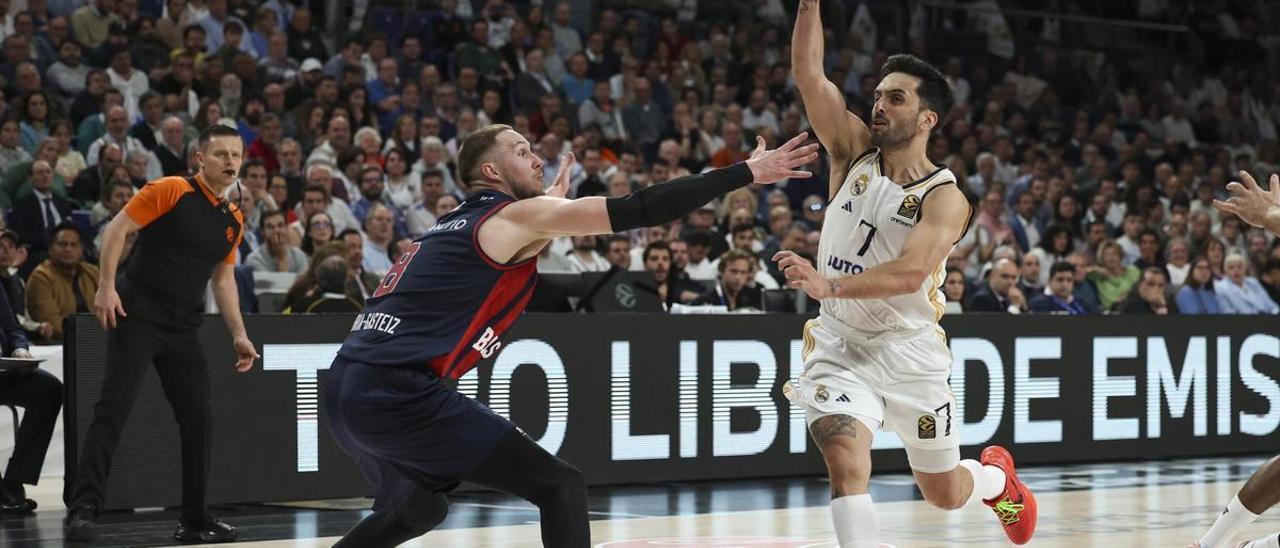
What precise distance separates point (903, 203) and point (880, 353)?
1.90 feet

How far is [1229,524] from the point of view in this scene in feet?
23.0

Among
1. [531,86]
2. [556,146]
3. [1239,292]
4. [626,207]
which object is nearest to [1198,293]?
[1239,292]

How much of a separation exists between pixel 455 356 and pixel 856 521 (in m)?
1.60

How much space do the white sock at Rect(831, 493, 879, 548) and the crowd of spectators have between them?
5.84 meters

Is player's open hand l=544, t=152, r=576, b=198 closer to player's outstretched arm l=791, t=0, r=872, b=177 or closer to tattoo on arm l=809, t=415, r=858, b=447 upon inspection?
player's outstretched arm l=791, t=0, r=872, b=177

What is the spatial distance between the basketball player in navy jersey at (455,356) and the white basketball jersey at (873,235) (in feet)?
3.34

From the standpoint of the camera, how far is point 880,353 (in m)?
6.55

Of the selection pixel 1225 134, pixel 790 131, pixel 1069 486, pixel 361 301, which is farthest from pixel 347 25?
pixel 1225 134

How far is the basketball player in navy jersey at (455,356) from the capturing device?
5.35 meters

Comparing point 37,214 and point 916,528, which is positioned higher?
point 37,214

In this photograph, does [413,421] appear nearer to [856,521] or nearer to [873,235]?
[856,521]

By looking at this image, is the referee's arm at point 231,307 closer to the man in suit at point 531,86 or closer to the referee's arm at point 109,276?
the referee's arm at point 109,276

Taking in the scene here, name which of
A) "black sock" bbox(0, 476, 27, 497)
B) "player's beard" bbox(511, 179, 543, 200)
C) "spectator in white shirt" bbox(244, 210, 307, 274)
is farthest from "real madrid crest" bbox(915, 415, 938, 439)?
"spectator in white shirt" bbox(244, 210, 307, 274)

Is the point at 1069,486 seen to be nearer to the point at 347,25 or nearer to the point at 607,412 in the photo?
the point at 607,412
